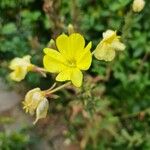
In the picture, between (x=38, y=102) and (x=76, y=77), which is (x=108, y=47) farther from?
(x=38, y=102)

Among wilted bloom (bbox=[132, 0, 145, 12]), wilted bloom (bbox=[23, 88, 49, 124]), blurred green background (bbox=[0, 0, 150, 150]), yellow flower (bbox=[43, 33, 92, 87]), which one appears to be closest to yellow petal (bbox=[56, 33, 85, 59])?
yellow flower (bbox=[43, 33, 92, 87])

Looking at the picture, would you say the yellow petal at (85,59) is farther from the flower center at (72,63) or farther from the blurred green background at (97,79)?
the blurred green background at (97,79)

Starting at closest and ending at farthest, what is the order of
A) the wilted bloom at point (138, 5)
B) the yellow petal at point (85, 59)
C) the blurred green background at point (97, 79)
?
the yellow petal at point (85, 59), the wilted bloom at point (138, 5), the blurred green background at point (97, 79)

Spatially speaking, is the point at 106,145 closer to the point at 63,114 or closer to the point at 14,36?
the point at 63,114

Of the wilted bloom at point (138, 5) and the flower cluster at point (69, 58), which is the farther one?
the wilted bloom at point (138, 5)

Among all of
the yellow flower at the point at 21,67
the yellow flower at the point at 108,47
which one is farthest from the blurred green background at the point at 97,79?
the yellow flower at the point at 108,47
